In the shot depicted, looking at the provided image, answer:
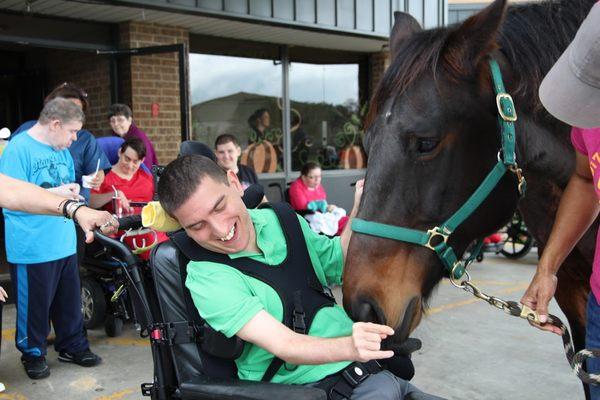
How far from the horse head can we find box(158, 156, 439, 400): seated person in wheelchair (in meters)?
0.25

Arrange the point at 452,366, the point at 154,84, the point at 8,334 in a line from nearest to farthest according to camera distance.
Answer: the point at 452,366 → the point at 8,334 → the point at 154,84

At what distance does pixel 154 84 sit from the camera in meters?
7.10

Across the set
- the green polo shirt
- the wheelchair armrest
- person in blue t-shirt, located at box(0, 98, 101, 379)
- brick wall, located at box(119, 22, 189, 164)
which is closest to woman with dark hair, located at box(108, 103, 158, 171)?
brick wall, located at box(119, 22, 189, 164)

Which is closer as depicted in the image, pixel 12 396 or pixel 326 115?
pixel 12 396

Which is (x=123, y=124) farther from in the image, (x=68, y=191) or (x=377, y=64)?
(x=377, y=64)

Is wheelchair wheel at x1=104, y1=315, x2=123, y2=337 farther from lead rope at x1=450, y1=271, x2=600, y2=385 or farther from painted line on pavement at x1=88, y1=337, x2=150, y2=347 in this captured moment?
lead rope at x1=450, y1=271, x2=600, y2=385

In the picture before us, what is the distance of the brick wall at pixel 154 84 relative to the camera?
693 centimetres

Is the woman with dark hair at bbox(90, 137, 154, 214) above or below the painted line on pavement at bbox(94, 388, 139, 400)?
above

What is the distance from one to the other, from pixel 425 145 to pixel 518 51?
46 cm

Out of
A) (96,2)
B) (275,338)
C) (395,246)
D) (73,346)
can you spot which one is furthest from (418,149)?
(96,2)

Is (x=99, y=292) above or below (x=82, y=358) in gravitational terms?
above

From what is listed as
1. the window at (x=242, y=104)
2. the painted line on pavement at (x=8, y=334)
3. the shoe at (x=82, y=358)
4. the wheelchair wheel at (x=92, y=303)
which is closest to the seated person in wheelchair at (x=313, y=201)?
the window at (x=242, y=104)

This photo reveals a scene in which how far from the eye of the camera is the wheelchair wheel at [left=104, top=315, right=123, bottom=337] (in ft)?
15.8

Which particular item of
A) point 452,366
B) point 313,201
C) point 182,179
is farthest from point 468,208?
point 313,201
